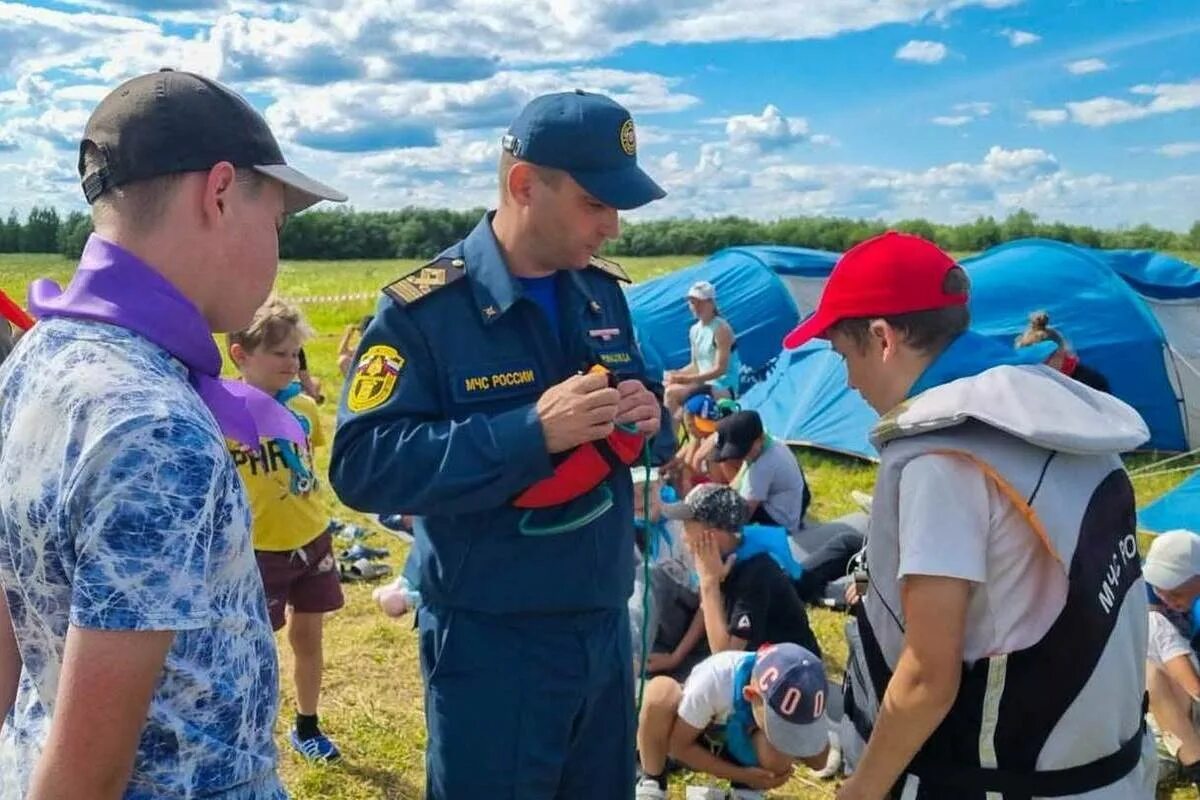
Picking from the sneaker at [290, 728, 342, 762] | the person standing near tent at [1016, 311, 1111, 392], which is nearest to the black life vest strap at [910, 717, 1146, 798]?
the sneaker at [290, 728, 342, 762]

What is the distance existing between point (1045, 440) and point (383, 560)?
583 cm

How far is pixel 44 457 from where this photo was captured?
1253 millimetres

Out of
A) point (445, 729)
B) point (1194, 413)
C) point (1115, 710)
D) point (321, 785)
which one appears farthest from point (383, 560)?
point (1194, 413)

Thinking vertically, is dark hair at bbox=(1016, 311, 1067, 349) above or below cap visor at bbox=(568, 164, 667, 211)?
below

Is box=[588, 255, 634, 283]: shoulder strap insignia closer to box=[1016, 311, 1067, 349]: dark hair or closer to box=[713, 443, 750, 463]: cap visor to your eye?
box=[713, 443, 750, 463]: cap visor

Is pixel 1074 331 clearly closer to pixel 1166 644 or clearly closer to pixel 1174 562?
pixel 1174 562

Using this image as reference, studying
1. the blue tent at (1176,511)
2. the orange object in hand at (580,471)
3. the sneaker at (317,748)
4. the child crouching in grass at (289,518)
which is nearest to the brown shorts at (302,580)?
the child crouching in grass at (289,518)

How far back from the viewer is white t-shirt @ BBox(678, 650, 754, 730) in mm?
3881

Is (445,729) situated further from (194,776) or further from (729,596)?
(729,596)

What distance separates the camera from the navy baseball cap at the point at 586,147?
2357 mm

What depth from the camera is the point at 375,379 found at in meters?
2.35

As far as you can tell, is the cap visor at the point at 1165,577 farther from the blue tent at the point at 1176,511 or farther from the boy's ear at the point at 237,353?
the boy's ear at the point at 237,353

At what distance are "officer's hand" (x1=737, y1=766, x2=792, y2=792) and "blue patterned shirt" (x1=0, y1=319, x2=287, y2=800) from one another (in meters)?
2.82

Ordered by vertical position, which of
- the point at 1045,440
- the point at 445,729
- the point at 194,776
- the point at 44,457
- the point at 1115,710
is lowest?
the point at 445,729
